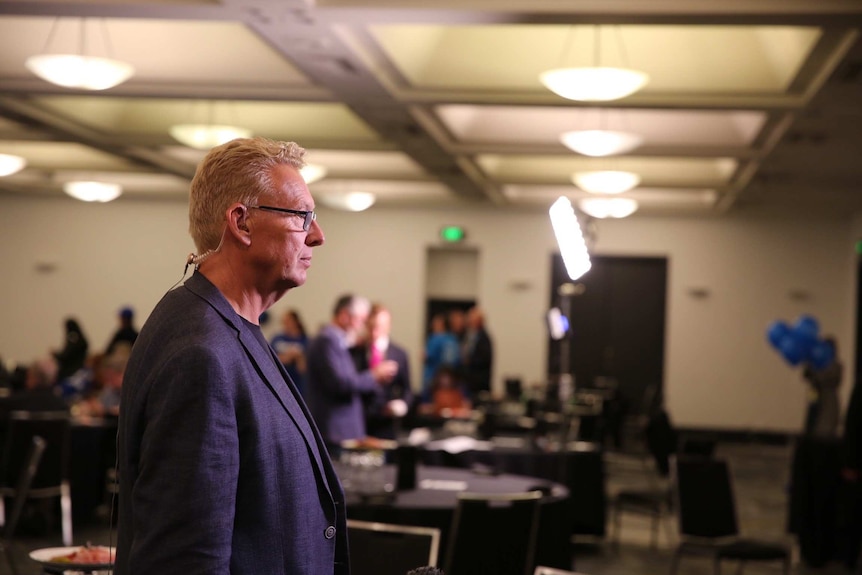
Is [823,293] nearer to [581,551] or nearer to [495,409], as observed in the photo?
[495,409]

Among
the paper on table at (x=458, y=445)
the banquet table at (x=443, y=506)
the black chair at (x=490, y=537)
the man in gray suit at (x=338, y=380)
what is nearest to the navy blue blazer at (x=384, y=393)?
the man in gray suit at (x=338, y=380)

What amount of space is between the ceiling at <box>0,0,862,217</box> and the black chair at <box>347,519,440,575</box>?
3.40 meters

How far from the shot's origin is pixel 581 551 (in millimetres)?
8227

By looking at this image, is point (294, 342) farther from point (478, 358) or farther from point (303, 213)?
point (303, 213)

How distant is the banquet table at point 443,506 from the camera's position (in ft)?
15.9

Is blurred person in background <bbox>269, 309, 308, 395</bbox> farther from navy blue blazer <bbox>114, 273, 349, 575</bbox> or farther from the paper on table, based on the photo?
navy blue blazer <bbox>114, 273, 349, 575</bbox>

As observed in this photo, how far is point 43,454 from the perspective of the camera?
7105 mm

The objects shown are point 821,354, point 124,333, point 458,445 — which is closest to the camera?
point 458,445

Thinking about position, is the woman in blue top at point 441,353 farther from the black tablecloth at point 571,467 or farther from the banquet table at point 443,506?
the banquet table at point 443,506

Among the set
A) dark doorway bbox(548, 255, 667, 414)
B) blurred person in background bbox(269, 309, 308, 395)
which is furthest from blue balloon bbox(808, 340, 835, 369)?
blurred person in background bbox(269, 309, 308, 395)

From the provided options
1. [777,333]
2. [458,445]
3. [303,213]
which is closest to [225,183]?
[303,213]

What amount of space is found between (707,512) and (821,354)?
5.98 metres

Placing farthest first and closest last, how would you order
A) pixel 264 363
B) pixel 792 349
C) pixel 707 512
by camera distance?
1. pixel 792 349
2. pixel 707 512
3. pixel 264 363

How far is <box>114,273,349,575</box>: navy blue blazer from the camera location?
1.61m
